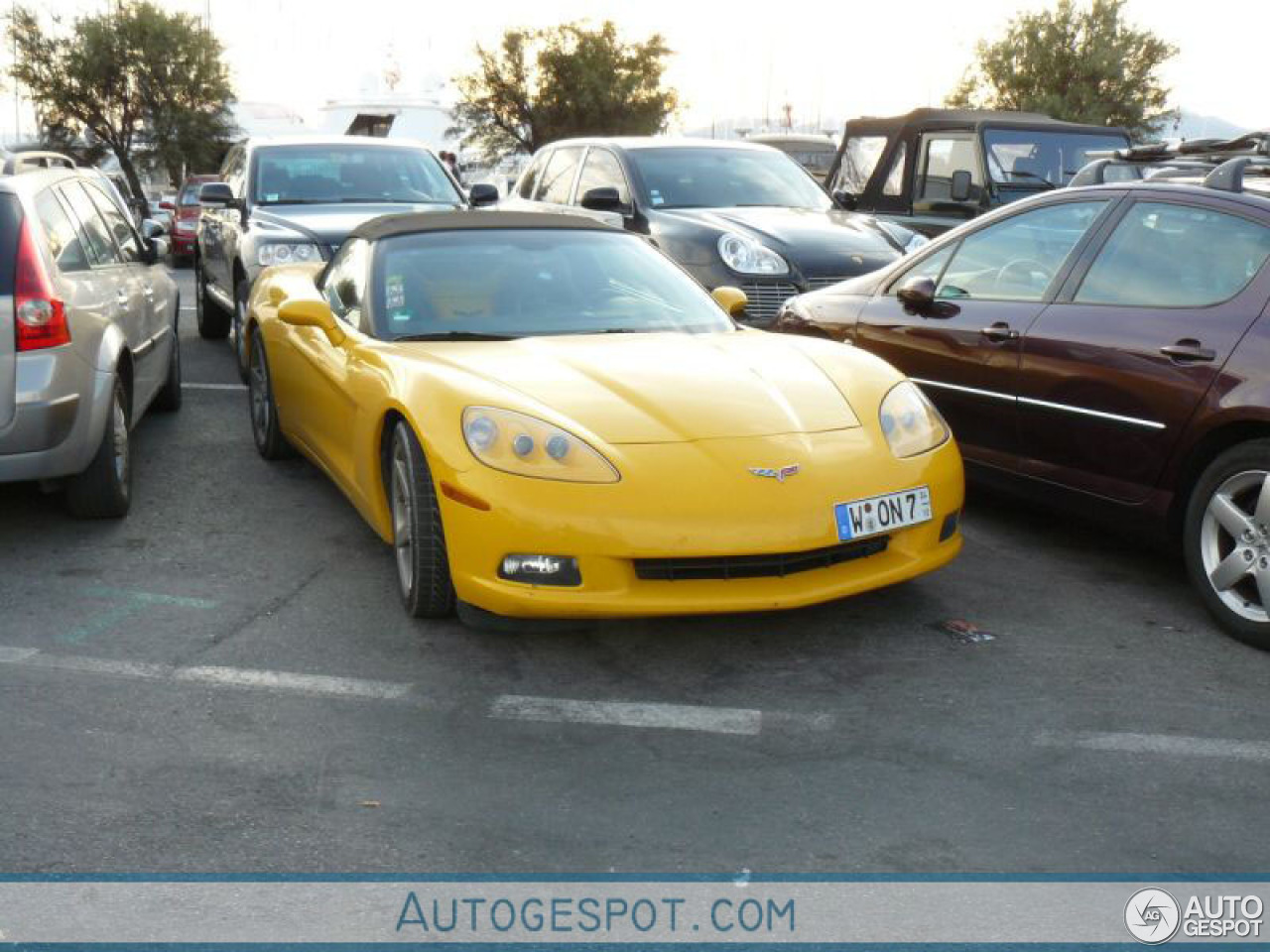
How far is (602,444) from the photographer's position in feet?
14.5

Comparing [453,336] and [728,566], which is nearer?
[728,566]

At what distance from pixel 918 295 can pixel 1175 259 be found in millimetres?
1200

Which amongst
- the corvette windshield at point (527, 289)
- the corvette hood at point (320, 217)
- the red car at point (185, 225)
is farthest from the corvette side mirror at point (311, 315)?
the red car at point (185, 225)

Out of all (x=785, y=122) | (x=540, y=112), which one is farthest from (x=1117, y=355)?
(x=785, y=122)

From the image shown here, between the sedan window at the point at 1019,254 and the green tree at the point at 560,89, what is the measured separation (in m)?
42.8

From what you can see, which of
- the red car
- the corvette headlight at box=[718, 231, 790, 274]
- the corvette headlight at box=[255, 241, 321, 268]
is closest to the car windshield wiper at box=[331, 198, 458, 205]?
the corvette headlight at box=[255, 241, 321, 268]

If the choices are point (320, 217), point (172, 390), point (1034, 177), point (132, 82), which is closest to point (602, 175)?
point (320, 217)

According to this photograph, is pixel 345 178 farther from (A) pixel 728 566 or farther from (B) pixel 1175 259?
(A) pixel 728 566

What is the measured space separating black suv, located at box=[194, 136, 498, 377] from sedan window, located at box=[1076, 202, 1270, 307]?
5.42m

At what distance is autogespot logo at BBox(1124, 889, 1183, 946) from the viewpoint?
293 cm

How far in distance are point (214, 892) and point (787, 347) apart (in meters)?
3.05

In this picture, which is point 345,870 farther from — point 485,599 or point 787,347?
point 787,347

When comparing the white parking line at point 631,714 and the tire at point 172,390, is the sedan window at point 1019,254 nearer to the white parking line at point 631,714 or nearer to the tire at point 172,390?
the white parking line at point 631,714

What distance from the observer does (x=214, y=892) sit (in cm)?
304
